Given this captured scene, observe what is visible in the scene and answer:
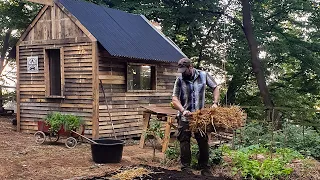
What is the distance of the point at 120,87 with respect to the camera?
10.9 metres

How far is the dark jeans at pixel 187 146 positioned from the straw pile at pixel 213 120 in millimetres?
355

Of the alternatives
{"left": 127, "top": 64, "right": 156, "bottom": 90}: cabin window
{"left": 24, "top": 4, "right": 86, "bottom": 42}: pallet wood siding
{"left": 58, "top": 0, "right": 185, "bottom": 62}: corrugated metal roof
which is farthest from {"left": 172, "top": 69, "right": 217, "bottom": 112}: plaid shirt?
{"left": 127, "top": 64, "right": 156, "bottom": 90}: cabin window

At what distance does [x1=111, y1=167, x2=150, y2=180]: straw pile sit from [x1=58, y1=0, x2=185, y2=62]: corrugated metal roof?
447 centimetres

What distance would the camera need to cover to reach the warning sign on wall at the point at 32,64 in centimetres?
1164

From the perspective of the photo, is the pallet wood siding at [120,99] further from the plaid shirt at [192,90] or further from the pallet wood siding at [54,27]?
the plaid shirt at [192,90]

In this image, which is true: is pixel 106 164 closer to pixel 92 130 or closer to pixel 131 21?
pixel 92 130

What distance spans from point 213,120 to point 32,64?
8.14m

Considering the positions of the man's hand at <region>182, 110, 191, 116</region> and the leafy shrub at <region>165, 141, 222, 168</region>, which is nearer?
the man's hand at <region>182, 110, 191, 116</region>

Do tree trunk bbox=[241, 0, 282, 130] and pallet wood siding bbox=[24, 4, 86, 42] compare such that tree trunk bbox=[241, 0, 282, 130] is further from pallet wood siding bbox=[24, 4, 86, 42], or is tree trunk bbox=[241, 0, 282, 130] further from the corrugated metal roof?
pallet wood siding bbox=[24, 4, 86, 42]

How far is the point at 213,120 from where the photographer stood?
207 inches

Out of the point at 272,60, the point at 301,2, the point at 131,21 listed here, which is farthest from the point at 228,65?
the point at 131,21

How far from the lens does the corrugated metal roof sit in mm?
10500

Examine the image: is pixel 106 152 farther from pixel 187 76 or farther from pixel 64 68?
pixel 64 68

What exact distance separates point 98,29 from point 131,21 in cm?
259
